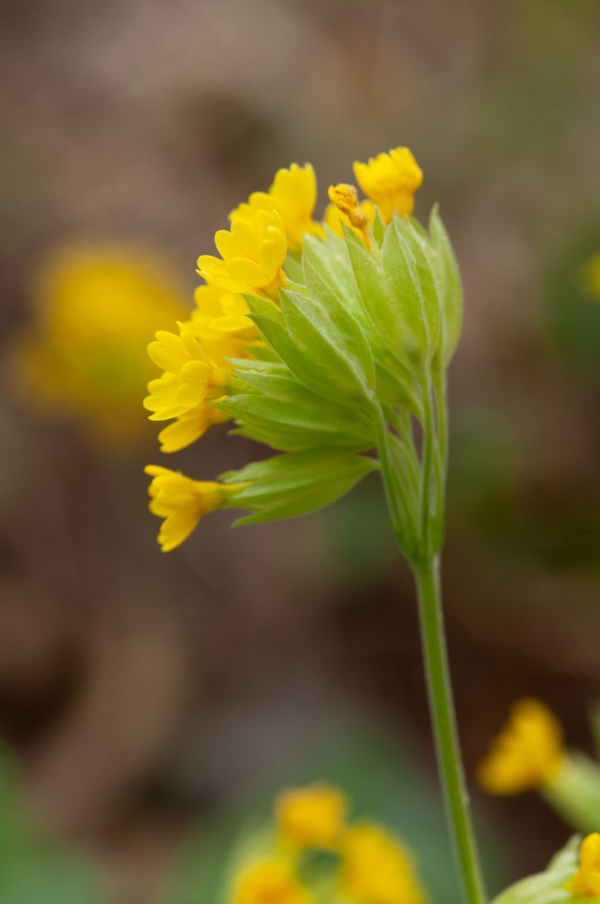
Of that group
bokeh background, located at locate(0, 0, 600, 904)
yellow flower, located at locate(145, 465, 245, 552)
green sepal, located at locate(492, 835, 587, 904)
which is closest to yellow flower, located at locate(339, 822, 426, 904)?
green sepal, located at locate(492, 835, 587, 904)

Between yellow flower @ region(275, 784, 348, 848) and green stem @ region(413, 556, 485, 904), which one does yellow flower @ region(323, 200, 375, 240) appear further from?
yellow flower @ region(275, 784, 348, 848)

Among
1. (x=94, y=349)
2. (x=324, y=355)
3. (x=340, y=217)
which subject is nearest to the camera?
(x=324, y=355)

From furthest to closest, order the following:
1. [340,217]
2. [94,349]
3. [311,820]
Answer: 1. [94,349]
2. [311,820]
3. [340,217]

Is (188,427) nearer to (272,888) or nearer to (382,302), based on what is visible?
(382,302)

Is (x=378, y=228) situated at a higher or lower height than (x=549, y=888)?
higher

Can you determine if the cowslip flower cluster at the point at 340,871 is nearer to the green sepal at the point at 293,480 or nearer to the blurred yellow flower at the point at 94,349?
the green sepal at the point at 293,480

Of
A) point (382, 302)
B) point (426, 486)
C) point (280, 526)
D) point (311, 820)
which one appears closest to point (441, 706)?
point (426, 486)

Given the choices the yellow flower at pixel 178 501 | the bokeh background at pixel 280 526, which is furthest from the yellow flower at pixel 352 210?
the bokeh background at pixel 280 526
